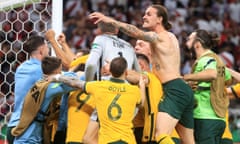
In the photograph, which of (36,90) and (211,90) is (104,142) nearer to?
(36,90)

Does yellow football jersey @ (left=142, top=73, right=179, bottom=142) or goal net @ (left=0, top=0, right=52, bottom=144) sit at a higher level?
goal net @ (left=0, top=0, right=52, bottom=144)

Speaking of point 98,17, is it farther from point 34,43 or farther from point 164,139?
point 164,139

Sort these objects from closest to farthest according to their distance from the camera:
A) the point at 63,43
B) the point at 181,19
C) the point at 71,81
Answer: the point at 71,81
the point at 63,43
the point at 181,19

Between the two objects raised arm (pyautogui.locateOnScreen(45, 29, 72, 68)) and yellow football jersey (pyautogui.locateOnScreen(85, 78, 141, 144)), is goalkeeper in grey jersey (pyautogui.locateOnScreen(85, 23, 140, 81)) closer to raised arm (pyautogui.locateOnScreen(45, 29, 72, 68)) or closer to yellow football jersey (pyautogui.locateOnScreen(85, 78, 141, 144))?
yellow football jersey (pyautogui.locateOnScreen(85, 78, 141, 144))

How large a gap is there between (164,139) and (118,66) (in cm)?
95

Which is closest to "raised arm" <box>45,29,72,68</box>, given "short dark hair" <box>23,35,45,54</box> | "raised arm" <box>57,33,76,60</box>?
"raised arm" <box>57,33,76,60</box>

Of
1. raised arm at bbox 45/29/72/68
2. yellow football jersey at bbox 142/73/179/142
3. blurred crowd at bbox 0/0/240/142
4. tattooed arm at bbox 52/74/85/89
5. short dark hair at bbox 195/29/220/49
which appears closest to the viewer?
tattooed arm at bbox 52/74/85/89

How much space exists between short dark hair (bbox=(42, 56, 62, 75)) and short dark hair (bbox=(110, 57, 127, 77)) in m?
0.65

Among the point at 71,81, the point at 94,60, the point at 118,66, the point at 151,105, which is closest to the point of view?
the point at 118,66

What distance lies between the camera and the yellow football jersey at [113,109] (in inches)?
325

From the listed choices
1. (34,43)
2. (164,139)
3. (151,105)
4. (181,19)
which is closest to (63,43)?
(34,43)

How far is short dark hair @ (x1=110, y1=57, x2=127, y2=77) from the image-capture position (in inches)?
324

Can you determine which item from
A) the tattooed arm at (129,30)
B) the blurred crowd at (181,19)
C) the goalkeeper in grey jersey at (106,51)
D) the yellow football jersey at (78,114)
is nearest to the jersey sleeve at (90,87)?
the goalkeeper in grey jersey at (106,51)

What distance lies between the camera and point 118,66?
823 centimetres
